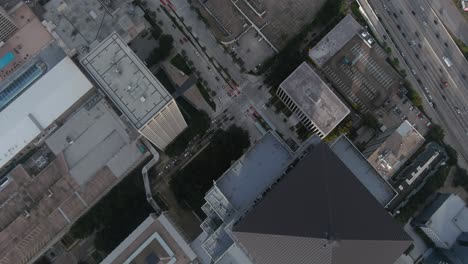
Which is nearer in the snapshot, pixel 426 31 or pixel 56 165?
pixel 56 165

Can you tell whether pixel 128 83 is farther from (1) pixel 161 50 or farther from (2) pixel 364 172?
(2) pixel 364 172

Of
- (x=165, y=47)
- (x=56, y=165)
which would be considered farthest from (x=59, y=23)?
(x=56, y=165)

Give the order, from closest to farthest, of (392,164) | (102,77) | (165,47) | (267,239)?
(267,239)
(102,77)
(392,164)
(165,47)

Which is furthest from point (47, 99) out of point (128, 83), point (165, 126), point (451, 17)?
point (451, 17)

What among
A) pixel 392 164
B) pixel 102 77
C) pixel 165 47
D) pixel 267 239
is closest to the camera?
pixel 267 239

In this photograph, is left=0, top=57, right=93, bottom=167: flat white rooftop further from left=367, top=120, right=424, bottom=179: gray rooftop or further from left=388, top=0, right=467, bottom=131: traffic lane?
left=388, top=0, right=467, bottom=131: traffic lane

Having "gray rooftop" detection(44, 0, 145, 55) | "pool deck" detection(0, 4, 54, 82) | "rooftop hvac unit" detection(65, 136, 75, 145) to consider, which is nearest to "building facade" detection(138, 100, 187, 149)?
"rooftop hvac unit" detection(65, 136, 75, 145)

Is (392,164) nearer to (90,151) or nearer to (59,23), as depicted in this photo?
(90,151)

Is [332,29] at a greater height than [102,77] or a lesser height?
lesser
